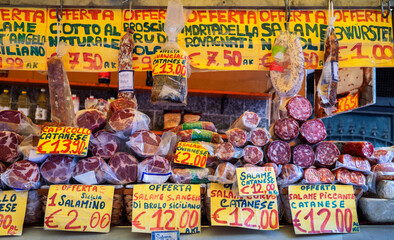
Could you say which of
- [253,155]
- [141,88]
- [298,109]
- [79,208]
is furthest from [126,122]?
[141,88]

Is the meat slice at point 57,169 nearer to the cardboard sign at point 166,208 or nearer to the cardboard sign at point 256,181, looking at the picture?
the cardboard sign at point 166,208

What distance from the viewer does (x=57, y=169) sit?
2.16 m

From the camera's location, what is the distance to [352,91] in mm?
3455

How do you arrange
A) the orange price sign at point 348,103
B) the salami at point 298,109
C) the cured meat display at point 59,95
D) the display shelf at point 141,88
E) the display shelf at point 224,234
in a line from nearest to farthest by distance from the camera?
the display shelf at point 224,234
the salami at point 298,109
the cured meat display at point 59,95
the orange price sign at point 348,103
the display shelf at point 141,88

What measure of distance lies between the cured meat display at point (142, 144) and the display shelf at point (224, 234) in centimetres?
49

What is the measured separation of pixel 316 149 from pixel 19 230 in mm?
1991

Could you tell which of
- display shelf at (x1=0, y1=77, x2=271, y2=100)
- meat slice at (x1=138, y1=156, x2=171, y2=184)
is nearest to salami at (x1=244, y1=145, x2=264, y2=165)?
meat slice at (x1=138, y1=156, x2=171, y2=184)

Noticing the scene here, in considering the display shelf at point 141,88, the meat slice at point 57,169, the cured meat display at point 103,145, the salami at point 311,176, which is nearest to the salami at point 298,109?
the salami at point 311,176

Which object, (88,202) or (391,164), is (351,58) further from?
(88,202)

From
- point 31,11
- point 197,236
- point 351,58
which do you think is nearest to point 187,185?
point 197,236

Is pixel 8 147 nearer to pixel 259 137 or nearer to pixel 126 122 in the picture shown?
pixel 126 122

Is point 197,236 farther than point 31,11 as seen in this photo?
No

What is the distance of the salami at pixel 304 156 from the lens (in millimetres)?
2346

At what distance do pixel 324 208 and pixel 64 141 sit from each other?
173 centimetres
